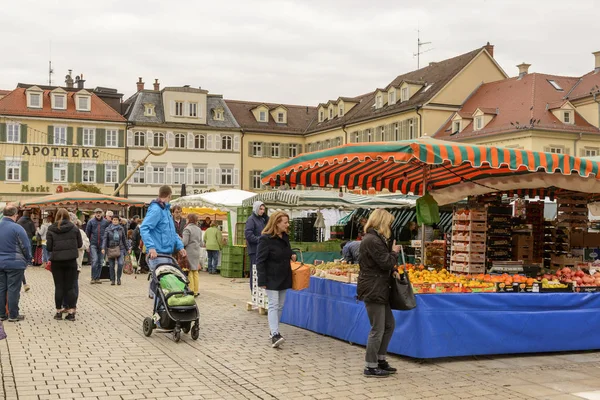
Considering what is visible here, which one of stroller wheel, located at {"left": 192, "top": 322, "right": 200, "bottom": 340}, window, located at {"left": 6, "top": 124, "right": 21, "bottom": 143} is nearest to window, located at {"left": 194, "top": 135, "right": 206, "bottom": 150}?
window, located at {"left": 6, "top": 124, "right": 21, "bottom": 143}

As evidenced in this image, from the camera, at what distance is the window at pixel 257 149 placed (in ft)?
207

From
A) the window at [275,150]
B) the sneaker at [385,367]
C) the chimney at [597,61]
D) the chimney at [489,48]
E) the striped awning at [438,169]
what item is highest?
the chimney at [489,48]

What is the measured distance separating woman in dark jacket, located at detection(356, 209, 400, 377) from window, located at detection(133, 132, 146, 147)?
53679mm

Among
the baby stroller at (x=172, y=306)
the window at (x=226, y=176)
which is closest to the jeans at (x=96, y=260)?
the baby stroller at (x=172, y=306)

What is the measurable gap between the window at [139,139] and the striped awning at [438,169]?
4811 cm

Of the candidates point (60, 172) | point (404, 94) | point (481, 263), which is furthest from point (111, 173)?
point (481, 263)

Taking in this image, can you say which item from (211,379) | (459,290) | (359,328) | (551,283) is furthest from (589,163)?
(211,379)

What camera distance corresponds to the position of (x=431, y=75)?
52.1m

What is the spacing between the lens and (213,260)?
23625 millimetres

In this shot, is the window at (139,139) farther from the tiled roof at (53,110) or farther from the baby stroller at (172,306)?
the baby stroller at (172,306)

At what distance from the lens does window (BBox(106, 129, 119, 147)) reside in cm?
5881

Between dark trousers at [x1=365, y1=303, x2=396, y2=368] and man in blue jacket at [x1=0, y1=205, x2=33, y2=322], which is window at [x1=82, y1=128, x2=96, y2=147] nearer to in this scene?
man in blue jacket at [x1=0, y1=205, x2=33, y2=322]

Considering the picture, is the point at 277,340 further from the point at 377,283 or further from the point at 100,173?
the point at 100,173

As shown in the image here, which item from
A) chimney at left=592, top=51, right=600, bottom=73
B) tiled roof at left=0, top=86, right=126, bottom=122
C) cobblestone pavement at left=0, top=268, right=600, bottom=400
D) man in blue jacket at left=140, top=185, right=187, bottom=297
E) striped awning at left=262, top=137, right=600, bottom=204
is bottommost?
cobblestone pavement at left=0, top=268, right=600, bottom=400
